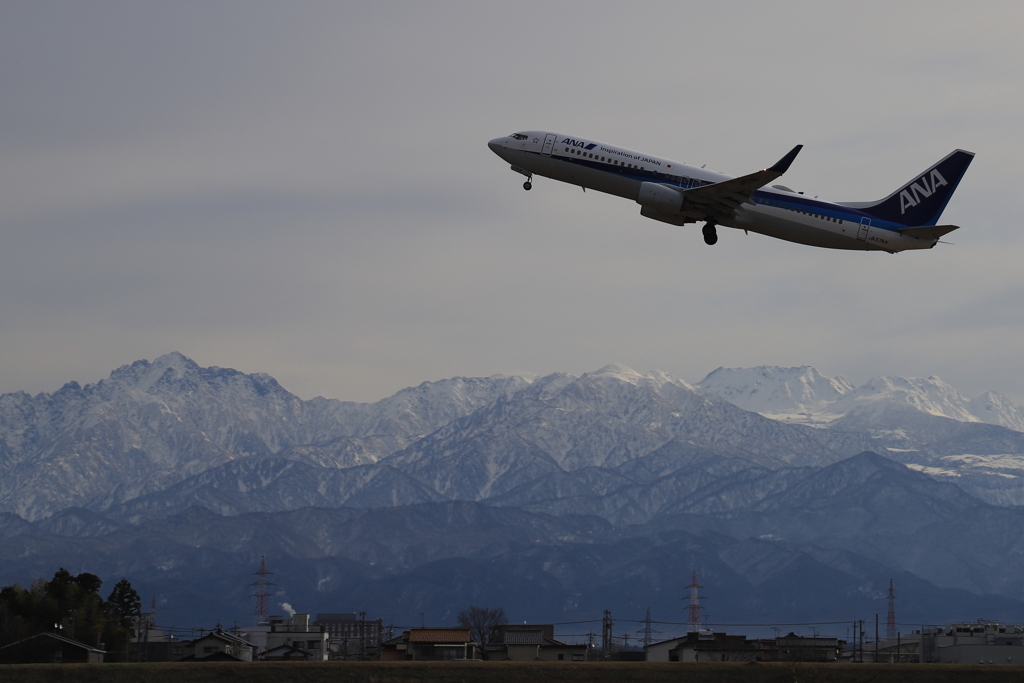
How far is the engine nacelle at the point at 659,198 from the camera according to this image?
79.6 metres

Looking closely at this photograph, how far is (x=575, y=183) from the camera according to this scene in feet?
271

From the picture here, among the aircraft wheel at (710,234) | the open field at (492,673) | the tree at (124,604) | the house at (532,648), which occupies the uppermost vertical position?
the aircraft wheel at (710,234)

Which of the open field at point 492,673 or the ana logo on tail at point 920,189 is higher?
the ana logo on tail at point 920,189

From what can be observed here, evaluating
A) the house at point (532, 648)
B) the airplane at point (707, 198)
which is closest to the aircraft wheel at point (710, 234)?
the airplane at point (707, 198)

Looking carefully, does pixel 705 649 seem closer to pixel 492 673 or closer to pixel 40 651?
pixel 492 673

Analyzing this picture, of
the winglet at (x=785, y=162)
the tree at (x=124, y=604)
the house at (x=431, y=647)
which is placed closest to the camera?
the winglet at (x=785, y=162)

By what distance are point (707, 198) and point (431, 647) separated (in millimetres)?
42751

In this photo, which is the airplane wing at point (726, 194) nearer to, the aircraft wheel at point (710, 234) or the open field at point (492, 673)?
the aircraft wheel at point (710, 234)

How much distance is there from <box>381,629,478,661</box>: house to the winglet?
4618cm

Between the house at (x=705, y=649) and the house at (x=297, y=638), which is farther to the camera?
the house at (x=297, y=638)

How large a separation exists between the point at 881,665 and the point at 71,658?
58490mm

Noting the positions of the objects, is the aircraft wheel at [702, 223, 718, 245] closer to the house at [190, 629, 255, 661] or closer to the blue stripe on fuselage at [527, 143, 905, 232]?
the blue stripe on fuselage at [527, 143, 905, 232]

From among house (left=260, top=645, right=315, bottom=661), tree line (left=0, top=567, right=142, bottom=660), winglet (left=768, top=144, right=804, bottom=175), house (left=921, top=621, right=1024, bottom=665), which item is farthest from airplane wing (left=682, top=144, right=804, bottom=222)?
tree line (left=0, top=567, right=142, bottom=660)

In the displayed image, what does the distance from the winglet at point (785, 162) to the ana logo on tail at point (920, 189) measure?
12560mm
